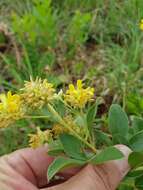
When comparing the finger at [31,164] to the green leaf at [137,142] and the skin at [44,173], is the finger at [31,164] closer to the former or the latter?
the skin at [44,173]

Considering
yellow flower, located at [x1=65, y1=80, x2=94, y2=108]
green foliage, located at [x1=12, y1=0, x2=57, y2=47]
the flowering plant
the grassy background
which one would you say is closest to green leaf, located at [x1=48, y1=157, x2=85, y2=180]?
the flowering plant

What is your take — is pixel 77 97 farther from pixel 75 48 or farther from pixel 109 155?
pixel 75 48

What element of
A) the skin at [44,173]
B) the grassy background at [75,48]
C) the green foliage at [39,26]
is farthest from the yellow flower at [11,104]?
the green foliage at [39,26]

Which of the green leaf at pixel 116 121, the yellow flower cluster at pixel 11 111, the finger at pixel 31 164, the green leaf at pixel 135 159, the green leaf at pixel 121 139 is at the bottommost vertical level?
the finger at pixel 31 164

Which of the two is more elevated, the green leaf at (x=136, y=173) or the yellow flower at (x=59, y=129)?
the yellow flower at (x=59, y=129)

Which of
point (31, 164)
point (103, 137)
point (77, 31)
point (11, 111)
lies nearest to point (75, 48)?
point (77, 31)

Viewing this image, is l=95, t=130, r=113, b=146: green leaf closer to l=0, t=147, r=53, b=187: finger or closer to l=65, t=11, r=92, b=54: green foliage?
l=0, t=147, r=53, b=187: finger

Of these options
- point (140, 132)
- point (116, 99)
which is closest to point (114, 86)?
point (116, 99)
